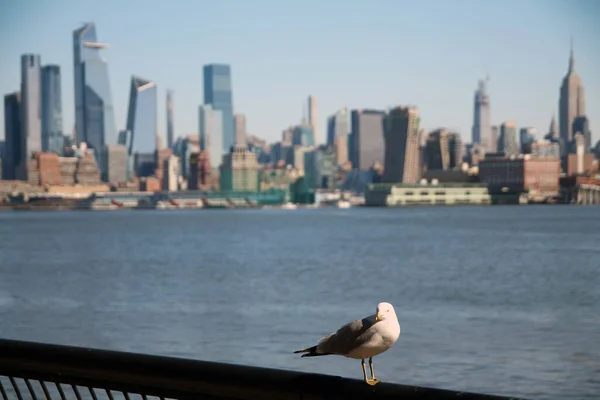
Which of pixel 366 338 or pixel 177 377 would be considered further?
pixel 366 338

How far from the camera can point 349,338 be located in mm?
3930

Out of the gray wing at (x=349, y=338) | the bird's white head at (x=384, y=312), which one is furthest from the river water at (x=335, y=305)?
the bird's white head at (x=384, y=312)

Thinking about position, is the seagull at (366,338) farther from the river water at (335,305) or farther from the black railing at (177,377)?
the river water at (335,305)

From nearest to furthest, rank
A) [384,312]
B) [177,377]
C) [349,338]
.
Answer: [177,377]
[384,312]
[349,338]

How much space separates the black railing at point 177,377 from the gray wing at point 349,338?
60cm

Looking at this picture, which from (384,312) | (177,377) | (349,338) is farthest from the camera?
(349,338)

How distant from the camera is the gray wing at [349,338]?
3.87 metres

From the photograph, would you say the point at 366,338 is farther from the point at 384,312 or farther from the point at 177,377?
the point at 177,377

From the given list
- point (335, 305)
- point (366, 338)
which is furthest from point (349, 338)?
point (335, 305)

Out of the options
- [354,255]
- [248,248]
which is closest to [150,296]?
[354,255]

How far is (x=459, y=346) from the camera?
20000 millimetres

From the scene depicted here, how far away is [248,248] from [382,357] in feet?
153

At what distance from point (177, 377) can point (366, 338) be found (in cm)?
74

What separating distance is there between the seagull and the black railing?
521 millimetres
